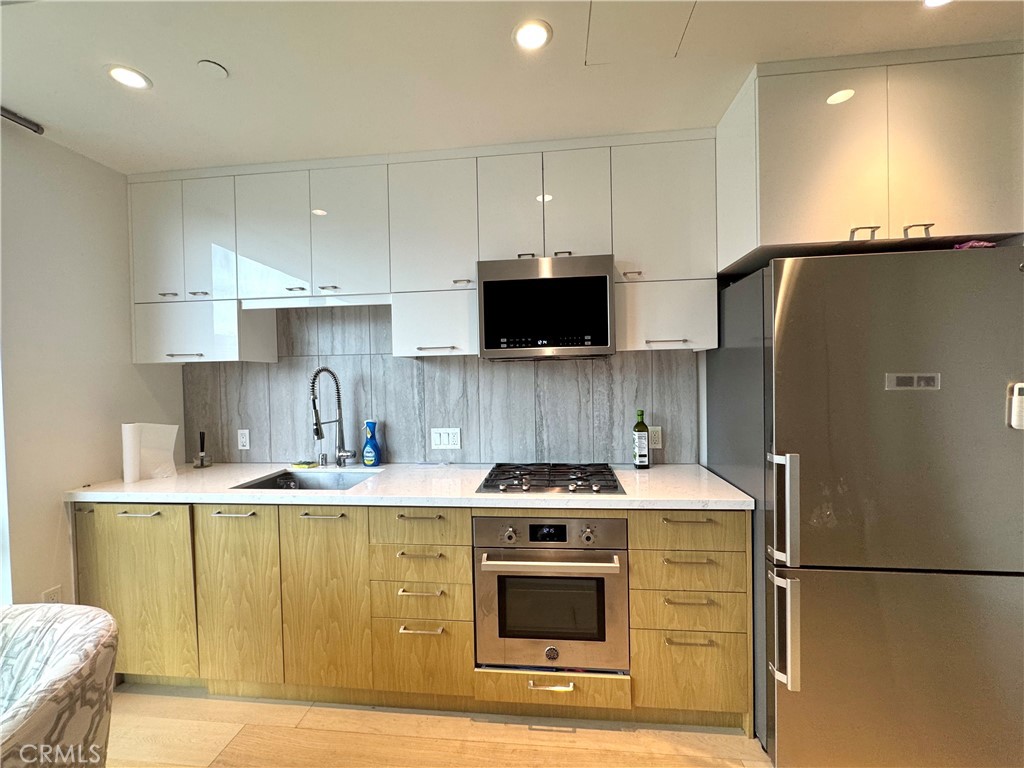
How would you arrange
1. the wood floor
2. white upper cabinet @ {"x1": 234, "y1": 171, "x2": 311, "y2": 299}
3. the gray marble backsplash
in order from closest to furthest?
the wood floor, white upper cabinet @ {"x1": 234, "y1": 171, "x2": 311, "y2": 299}, the gray marble backsplash

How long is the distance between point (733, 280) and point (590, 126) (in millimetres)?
960

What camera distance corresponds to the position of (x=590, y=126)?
1882 mm

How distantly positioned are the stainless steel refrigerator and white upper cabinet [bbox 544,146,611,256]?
0.79 metres

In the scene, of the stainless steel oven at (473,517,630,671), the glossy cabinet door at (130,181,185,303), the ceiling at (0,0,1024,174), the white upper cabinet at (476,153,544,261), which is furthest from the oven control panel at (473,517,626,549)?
the glossy cabinet door at (130,181,185,303)

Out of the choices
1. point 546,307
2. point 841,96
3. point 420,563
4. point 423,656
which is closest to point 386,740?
point 423,656

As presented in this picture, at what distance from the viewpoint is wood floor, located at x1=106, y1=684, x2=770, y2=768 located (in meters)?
1.60

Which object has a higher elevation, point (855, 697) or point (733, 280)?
point (733, 280)

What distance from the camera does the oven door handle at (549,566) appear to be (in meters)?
1.64

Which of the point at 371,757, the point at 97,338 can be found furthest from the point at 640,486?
the point at 97,338

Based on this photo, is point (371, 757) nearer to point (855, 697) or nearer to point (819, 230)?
point (855, 697)

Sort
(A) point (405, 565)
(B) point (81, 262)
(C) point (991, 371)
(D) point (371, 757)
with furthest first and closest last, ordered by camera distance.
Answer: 1. (B) point (81, 262)
2. (A) point (405, 565)
3. (D) point (371, 757)
4. (C) point (991, 371)

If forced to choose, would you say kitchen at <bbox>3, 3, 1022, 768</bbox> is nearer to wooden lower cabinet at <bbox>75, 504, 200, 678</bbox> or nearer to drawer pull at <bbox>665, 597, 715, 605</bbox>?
wooden lower cabinet at <bbox>75, 504, 200, 678</bbox>

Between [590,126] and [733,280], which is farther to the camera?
[733,280]

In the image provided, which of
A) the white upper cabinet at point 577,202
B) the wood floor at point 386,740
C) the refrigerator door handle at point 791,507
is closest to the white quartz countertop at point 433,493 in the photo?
the refrigerator door handle at point 791,507
